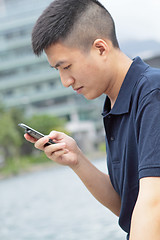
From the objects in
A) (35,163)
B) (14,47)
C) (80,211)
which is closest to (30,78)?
(14,47)

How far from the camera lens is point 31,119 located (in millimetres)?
18203

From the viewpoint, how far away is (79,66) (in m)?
0.76

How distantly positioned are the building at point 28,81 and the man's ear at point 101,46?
2187 centimetres

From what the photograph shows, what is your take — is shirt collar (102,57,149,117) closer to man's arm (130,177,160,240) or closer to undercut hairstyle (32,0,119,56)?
undercut hairstyle (32,0,119,56)

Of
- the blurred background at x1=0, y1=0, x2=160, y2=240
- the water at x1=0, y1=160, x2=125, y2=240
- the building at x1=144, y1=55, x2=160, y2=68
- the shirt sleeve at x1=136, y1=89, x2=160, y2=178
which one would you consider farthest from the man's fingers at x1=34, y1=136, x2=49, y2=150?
the water at x1=0, y1=160, x2=125, y2=240

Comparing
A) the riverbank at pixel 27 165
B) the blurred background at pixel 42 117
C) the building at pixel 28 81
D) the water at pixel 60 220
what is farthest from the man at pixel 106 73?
the building at pixel 28 81

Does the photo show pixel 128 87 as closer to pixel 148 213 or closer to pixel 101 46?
pixel 101 46

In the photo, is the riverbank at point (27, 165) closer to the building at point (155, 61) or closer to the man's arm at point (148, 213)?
the building at point (155, 61)

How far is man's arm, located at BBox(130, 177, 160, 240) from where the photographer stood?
59 cm

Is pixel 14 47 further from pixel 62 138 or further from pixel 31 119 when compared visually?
pixel 62 138

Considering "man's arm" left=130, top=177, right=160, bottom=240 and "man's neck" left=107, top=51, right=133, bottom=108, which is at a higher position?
"man's neck" left=107, top=51, right=133, bottom=108

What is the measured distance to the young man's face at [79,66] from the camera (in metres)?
0.76

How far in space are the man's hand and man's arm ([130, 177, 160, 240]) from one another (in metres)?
0.25

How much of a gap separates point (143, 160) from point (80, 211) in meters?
4.19
